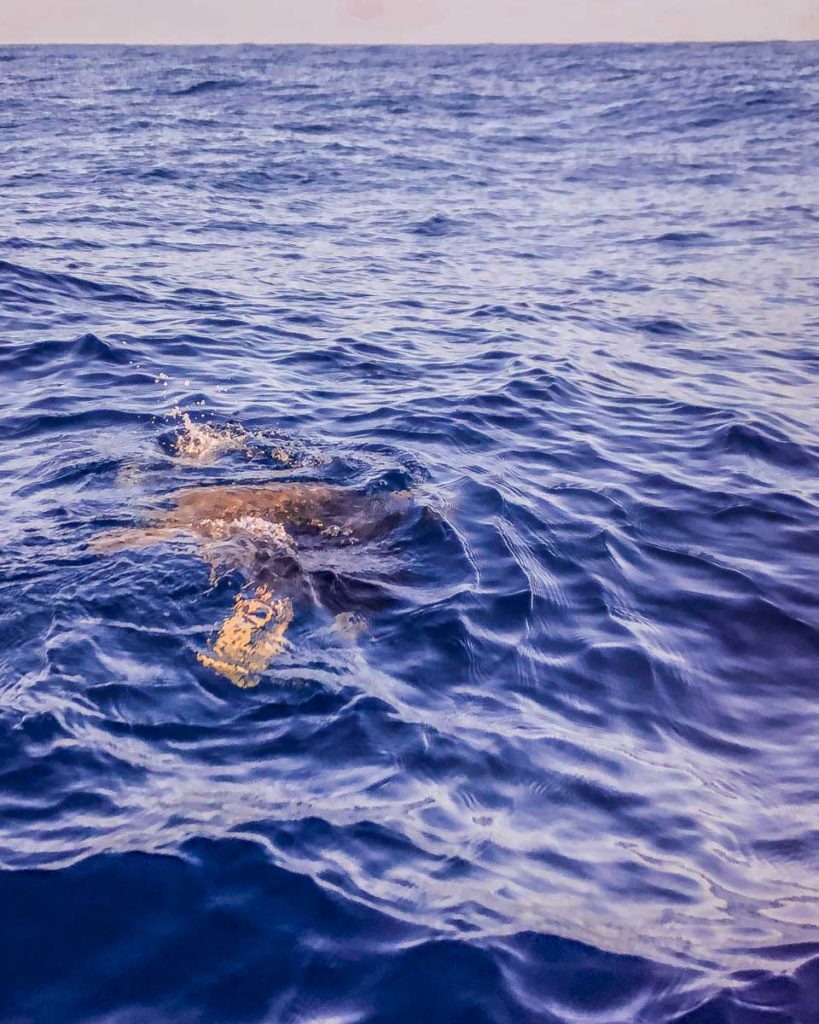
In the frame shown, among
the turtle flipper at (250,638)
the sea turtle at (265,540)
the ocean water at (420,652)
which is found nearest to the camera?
the ocean water at (420,652)

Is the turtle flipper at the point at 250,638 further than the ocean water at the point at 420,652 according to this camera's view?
Yes

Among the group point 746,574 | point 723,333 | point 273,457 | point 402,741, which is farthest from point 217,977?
point 723,333

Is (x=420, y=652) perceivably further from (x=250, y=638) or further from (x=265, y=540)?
(x=265, y=540)

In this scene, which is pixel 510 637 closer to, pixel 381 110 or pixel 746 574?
pixel 746 574

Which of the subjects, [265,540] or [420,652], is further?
[265,540]

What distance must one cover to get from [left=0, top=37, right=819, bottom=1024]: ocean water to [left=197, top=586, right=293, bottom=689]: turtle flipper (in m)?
0.08

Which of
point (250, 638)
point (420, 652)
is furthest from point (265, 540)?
point (420, 652)

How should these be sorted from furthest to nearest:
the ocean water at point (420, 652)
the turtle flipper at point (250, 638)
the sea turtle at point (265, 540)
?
1. the sea turtle at point (265, 540)
2. the turtle flipper at point (250, 638)
3. the ocean water at point (420, 652)

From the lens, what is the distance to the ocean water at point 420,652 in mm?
3045

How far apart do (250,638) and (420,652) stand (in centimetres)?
97

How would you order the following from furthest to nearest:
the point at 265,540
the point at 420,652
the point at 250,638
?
1. the point at 265,540
2. the point at 420,652
3. the point at 250,638

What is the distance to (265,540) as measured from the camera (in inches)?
220

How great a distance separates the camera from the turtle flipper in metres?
4.41

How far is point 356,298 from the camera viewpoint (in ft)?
41.7
